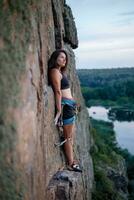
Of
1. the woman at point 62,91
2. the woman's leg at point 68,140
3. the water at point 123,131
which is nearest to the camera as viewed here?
the woman at point 62,91

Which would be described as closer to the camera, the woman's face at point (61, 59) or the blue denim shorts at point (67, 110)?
the woman's face at point (61, 59)

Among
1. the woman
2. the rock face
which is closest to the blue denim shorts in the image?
the woman

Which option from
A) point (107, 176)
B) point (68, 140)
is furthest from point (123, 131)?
point (68, 140)

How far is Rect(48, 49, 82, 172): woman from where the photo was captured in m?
9.42

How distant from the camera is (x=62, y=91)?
32.2ft

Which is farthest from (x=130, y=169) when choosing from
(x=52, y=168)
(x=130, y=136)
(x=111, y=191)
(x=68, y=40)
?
(x=130, y=136)

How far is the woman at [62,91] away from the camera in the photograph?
9.42m

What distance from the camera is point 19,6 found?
7.02 meters

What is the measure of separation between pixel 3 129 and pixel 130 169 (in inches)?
1442

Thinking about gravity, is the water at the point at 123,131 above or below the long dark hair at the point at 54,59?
below

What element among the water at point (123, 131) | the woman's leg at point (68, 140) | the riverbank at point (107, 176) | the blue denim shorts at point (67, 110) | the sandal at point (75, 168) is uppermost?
the blue denim shorts at point (67, 110)

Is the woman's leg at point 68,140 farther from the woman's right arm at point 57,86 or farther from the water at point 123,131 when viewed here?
the water at point 123,131

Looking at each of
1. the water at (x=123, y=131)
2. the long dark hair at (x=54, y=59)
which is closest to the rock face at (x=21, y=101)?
the long dark hair at (x=54, y=59)

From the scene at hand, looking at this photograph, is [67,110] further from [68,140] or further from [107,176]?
[107,176]
